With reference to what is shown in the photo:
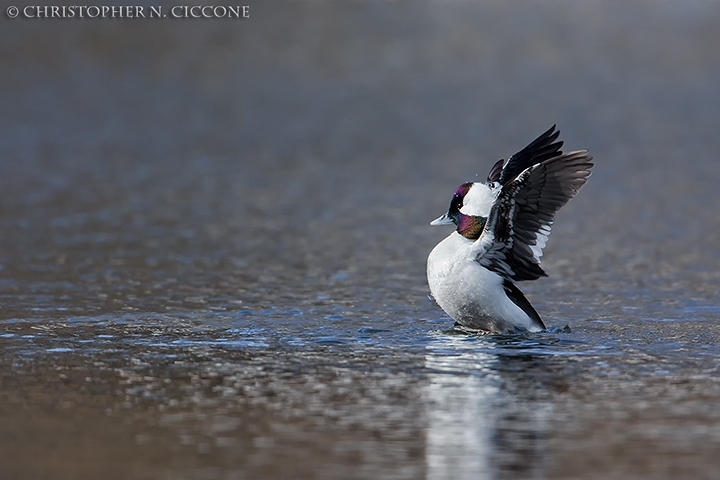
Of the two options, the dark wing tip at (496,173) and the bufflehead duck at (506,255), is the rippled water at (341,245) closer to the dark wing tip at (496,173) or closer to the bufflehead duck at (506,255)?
the bufflehead duck at (506,255)

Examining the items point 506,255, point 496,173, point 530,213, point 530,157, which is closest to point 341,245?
point 496,173

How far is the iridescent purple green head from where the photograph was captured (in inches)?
382

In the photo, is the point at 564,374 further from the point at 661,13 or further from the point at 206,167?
the point at 661,13

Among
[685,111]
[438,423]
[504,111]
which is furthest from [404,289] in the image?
[685,111]

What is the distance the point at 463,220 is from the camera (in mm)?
9766

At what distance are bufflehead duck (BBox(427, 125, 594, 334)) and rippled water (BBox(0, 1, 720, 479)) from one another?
0.73 feet

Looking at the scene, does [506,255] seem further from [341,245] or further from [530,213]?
[341,245]

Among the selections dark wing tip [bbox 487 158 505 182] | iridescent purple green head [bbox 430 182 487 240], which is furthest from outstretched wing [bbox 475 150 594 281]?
dark wing tip [bbox 487 158 505 182]

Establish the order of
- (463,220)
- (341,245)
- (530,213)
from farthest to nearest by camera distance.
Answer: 1. (341,245)
2. (463,220)
3. (530,213)

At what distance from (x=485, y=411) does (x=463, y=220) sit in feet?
9.51

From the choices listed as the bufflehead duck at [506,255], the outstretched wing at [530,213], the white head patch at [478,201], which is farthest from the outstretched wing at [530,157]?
the outstretched wing at [530,213]

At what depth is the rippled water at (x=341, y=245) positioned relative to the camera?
6652 mm

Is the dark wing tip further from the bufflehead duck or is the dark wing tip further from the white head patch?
the bufflehead duck

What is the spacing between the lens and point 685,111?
26.6 m
